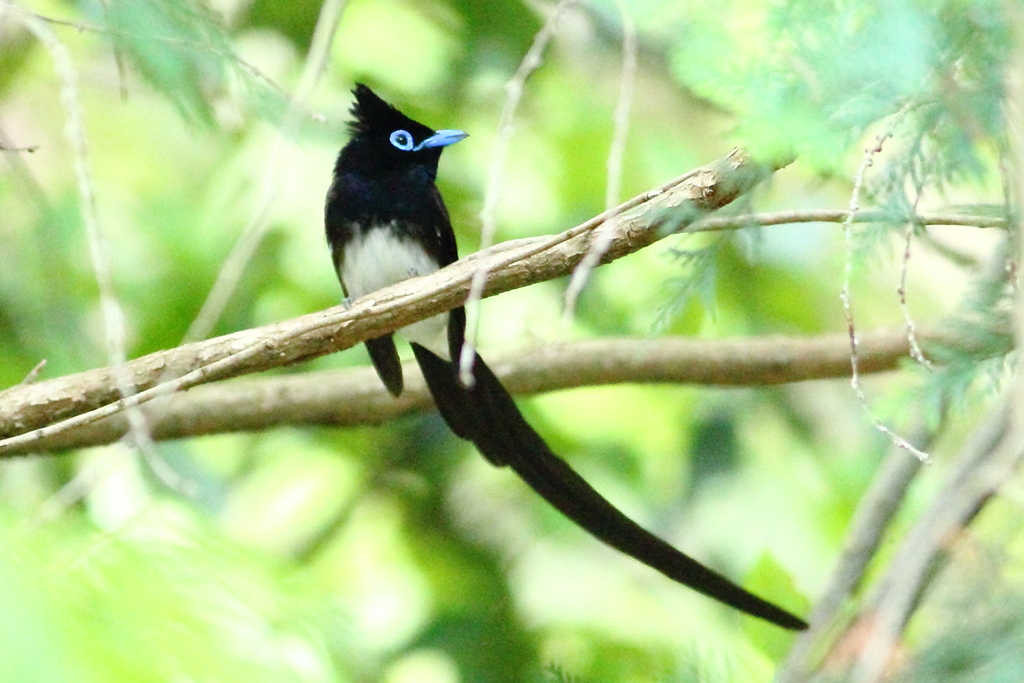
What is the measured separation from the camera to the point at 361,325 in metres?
1.69

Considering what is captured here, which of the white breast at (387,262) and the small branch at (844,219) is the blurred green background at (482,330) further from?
the small branch at (844,219)

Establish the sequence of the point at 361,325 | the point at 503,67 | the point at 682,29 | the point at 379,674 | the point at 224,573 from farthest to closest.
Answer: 1. the point at 503,67
2. the point at 379,674
3. the point at 361,325
4. the point at 682,29
5. the point at 224,573

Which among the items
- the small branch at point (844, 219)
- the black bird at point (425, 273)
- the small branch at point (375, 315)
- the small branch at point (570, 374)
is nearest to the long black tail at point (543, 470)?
the black bird at point (425, 273)

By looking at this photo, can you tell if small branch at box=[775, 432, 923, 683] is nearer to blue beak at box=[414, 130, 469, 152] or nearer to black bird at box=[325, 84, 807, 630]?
black bird at box=[325, 84, 807, 630]

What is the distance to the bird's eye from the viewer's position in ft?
8.71

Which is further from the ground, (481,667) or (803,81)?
(803,81)

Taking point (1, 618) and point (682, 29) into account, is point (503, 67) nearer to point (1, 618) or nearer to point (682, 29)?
point (682, 29)

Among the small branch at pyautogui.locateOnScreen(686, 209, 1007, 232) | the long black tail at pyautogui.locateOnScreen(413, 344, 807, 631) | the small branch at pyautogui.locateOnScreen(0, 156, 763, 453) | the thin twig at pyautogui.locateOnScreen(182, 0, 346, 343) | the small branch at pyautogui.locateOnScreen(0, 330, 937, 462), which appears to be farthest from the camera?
the small branch at pyautogui.locateOnScreen(0, 330, 937, 462)

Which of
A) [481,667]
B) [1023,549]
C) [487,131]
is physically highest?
[487,131]

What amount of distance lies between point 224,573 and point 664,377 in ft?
5.86

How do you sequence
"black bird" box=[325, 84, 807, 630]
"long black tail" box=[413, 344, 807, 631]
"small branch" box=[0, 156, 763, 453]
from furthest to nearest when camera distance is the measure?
"black bird" box=[325, 84, 807, 630], "long black tail" box=[413, 344, 807, 631], "small branch" box=[0, 156, 763, 453]

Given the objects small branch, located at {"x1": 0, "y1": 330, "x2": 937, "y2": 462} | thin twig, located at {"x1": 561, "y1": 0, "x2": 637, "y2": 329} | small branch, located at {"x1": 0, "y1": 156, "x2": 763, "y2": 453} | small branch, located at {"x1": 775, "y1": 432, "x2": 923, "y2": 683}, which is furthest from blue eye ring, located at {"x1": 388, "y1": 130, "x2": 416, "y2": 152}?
small branch, located at {"x1": 775, "y1": 432, "x2": 923, "y2": 683}

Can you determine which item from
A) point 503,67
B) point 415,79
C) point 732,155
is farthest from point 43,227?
point 732,155

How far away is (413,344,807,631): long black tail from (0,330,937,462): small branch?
19 centimetres
